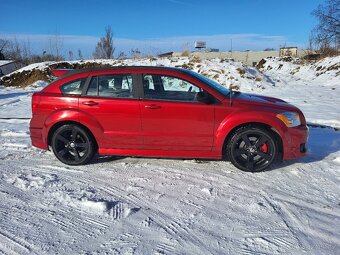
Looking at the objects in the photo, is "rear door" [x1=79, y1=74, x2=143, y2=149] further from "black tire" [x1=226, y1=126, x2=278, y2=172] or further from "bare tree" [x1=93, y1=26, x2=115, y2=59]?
"bare tree" [x1=93, y1=26, x2=115, y2=59]

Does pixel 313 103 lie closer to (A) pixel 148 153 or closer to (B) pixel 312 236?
(A) pixel 148 153

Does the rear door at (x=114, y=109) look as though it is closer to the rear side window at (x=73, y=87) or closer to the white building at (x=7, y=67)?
the rear side window at (x=73, y=87)

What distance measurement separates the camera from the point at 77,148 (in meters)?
5.12

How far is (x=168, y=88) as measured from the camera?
4938mm

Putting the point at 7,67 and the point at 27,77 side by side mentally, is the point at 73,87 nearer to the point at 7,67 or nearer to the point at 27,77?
the point at 27,77

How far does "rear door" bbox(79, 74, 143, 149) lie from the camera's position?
4832mm

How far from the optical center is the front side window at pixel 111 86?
16.1 feet

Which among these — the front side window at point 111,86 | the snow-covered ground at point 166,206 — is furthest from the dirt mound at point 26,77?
the front side window at point 111,86

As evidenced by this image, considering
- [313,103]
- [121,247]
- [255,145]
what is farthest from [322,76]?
[121,247]

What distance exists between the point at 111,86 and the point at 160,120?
94cm

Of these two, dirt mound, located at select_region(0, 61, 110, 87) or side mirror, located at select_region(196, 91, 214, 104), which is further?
dirt mound, located at select_region(0, 61, 110, 87)

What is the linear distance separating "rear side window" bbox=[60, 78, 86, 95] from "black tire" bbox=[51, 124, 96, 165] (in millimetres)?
518

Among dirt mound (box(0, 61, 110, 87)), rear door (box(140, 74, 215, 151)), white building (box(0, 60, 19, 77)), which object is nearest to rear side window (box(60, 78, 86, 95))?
rear door (box(140, 74, 215, 151))

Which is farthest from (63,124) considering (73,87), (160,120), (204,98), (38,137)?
(204,98)
